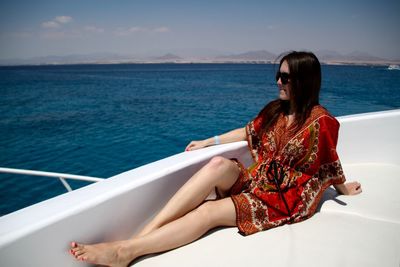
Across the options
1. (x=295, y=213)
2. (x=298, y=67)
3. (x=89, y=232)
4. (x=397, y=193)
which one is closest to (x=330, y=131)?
(x=298, y=67)

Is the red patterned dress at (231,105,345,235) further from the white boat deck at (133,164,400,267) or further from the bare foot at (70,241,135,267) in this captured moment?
the bare foot at (70,241,135,267)

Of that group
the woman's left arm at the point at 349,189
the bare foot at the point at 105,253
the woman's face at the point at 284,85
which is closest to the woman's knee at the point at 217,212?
the bare foot at the point at 105,253

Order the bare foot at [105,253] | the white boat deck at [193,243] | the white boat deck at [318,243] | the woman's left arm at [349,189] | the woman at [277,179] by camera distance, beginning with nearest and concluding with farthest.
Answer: the white boat deck at [193,243] → the bare foot at [105,253] → the white boat deck at [318,243] → the woman at [277,179] → the woman's left arm at [349,189]

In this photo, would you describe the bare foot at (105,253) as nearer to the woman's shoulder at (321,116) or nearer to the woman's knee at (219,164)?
the woman's knee at (219,164)

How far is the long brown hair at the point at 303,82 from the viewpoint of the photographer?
5.35 feet

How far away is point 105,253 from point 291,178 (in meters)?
1.10

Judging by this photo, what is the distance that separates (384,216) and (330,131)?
2.25 ft

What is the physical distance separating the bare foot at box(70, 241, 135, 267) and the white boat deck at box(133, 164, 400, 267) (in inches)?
3.5

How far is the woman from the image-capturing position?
146 cm

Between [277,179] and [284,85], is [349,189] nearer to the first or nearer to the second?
[277,179]

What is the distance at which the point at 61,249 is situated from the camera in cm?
118

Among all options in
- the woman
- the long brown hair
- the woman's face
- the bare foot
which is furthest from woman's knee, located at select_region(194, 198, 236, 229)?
the woman's face

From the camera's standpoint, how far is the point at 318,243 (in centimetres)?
149

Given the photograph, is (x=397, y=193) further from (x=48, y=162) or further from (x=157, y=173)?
(x=48, y=162)
